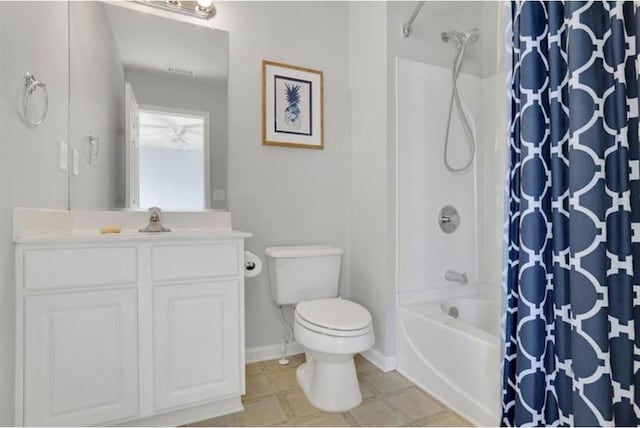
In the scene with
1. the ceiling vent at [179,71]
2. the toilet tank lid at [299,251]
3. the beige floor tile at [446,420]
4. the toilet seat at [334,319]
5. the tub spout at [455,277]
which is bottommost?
the beige floor tile at [446,420]

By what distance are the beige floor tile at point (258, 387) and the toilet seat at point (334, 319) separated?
0.43 m

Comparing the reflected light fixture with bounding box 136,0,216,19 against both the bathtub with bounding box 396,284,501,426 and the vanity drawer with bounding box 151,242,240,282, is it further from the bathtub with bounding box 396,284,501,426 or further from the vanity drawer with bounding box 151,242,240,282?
the bathtub with bounding box 396,284,501,426

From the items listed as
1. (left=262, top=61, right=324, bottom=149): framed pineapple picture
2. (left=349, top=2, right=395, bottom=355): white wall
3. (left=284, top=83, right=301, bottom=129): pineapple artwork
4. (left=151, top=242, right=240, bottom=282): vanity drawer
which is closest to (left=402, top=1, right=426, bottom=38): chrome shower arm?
(left=349, top=2, right=395, bottom=355): white wall

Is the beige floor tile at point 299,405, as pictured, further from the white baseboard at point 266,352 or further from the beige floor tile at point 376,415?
the white baseboard at point 266,352

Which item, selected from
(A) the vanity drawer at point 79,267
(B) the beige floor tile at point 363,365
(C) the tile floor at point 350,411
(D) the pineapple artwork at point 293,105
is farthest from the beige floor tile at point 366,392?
(D) the pineapple artwork at point 293,105

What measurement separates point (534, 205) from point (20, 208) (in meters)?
1.73

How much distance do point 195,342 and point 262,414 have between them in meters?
0.46

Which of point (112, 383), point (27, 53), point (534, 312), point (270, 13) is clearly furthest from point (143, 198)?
→ point (534, 312)

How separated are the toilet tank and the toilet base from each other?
403 millimetres

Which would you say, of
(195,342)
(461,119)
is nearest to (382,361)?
(195,342)

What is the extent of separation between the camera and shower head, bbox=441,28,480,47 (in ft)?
6.10

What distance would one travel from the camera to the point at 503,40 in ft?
3.52

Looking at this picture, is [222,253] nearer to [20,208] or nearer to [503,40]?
[20,208]

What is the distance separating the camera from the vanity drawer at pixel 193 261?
1.31 meters
